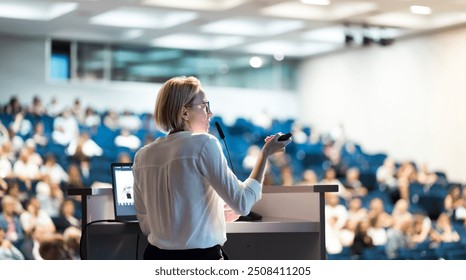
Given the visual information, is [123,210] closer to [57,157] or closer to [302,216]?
[302,216]

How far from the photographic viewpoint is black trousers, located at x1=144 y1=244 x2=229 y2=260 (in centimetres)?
232

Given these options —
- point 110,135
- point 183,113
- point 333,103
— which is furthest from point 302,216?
point 333,103

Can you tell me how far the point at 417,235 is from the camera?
9.16 metres

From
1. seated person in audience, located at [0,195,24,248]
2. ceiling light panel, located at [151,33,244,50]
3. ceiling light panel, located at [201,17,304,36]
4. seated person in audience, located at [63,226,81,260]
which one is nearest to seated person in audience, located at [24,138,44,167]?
seated person in audience, located at [0,195,24,248]

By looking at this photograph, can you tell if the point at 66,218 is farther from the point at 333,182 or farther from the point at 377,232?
the point at 333,182

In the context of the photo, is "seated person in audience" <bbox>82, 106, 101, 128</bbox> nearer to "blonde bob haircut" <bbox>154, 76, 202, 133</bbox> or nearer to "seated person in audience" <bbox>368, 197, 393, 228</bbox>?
"seated person in audience" <bbox>368, 197, 393, 228</bbox>

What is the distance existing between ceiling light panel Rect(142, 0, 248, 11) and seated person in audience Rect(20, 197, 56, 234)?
3.78 m

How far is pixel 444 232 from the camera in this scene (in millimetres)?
9547

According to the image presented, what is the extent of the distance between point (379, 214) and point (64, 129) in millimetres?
4427

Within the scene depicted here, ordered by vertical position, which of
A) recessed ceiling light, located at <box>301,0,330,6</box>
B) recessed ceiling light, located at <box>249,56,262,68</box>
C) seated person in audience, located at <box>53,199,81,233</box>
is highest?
recessed ceiling light, located at <box>301,0,330,6</box>

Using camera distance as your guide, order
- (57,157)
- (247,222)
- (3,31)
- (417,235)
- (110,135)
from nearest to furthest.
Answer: (247,222), (417,235), (57,157), (110,135), (3,31)

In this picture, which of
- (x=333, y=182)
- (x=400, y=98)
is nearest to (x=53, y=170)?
(x=333, y=182)
